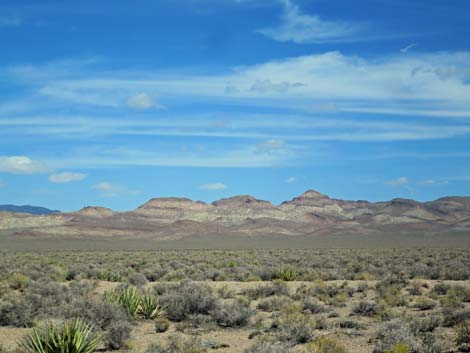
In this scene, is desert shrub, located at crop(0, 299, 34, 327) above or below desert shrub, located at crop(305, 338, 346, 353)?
below

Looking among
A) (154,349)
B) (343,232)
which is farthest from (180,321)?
(343,232)

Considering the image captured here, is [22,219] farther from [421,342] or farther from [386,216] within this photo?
[421,342]

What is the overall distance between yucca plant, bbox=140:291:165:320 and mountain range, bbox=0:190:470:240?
109951 millimetres

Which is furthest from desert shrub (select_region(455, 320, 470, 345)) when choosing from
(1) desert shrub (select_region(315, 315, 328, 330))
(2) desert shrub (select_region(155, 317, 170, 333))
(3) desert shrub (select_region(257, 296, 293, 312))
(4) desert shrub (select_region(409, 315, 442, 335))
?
(2) desert shrub (select_region(155, 317, 170, 333))

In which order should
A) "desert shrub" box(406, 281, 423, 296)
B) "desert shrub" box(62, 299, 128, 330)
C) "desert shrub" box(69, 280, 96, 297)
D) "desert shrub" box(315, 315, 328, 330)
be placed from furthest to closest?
"desert shrub" box(406, 281, 423, 296) → "desert shrub" box(69, 280, 96, 297) → "desert shrub" box(315, 315, 328, 330) → "desert shrub" box(62, 299, 128, 330)

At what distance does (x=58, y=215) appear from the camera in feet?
548

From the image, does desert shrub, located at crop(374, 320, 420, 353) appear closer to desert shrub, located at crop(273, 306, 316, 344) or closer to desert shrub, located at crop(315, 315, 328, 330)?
desert shrub, located at crop(273, 306, 316, 344)

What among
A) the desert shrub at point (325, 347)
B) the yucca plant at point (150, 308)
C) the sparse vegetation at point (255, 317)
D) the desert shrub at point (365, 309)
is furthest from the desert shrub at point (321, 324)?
the yucca plant at point (150, 308)

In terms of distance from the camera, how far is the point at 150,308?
17688 mm

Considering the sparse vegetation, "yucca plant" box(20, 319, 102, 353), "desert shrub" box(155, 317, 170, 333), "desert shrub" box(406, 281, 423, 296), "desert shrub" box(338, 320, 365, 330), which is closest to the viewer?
"yucca plant" box(20, 319, 102, 353)

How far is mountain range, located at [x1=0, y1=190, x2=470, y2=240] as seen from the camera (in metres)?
137

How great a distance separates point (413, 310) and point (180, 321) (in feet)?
25.7

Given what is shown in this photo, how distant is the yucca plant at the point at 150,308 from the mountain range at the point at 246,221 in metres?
110

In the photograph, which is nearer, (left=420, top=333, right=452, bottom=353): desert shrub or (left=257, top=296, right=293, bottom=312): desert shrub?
(left=420, top=333, right=452, bottom=353): desert shrub
